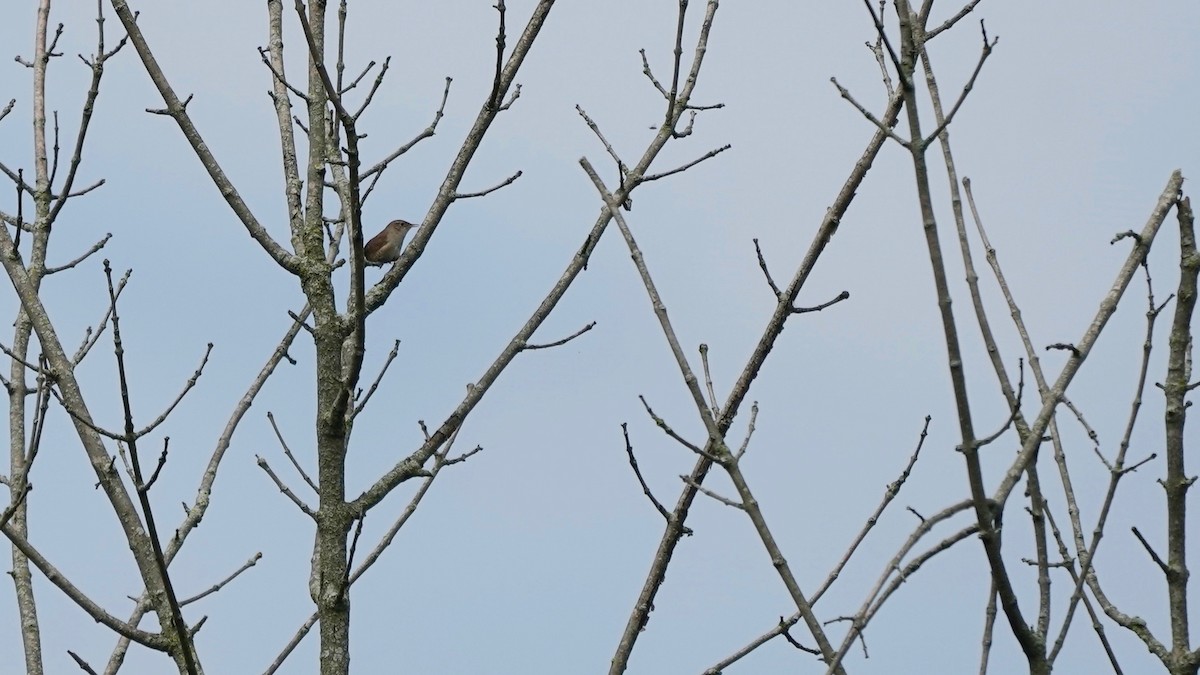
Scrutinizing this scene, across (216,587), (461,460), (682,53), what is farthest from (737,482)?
(216,587)

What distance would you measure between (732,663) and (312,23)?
8.29ft

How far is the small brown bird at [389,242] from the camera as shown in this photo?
768 centimetres

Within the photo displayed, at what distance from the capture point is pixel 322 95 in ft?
13.6

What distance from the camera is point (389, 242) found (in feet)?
25.8

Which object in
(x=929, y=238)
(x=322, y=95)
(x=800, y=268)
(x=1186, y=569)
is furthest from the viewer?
(x=322, y=95)

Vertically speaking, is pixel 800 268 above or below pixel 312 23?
below

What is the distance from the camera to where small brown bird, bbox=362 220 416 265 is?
768 centimetres

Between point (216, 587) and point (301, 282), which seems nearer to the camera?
point (301, 282)

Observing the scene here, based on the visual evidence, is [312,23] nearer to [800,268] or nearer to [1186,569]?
[800,268]

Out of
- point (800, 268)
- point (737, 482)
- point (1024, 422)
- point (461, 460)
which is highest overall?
point (800, 268)

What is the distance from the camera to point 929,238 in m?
2.02

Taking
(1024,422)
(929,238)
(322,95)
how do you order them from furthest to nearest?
(322,95) → (1024,422) → (929,238)

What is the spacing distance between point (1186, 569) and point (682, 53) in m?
2.27

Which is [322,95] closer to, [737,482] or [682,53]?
[682,53]
